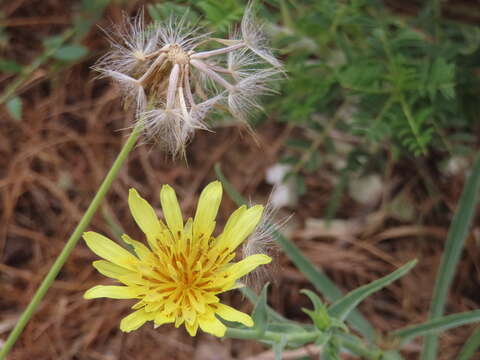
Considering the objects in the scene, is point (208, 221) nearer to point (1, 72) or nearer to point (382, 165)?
point (382, 165)

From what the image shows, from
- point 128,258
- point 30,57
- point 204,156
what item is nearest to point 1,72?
point 30,57

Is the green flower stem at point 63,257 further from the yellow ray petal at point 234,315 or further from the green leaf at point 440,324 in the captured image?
the green leaf at point 440,324

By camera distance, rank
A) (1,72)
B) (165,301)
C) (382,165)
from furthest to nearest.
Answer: (1,72) < (382,165) < (165,301)

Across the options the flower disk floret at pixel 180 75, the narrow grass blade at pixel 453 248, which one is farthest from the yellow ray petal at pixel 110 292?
the narrow grass blade at pixel 453 248

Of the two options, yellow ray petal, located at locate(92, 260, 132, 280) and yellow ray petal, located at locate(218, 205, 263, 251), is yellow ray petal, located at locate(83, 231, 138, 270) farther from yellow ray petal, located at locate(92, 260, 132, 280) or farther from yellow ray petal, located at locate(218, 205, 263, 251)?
yellow ray petal, located at locate(218, 205, 263, 251)

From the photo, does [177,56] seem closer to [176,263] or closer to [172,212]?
[172,212]

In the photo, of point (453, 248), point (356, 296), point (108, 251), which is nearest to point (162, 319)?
point (108, 251)

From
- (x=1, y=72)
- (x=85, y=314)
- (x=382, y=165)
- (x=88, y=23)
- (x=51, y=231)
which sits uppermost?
(x=88, y=23)

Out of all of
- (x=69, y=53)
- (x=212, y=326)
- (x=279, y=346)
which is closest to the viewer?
(x=212, y=326)
